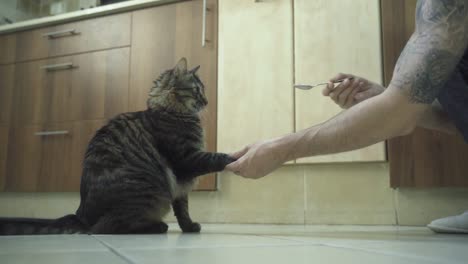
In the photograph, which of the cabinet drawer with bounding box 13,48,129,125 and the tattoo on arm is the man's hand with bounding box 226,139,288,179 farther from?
the cabinet drawer with bounding box 13,48,129,125

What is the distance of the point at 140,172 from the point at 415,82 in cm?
89

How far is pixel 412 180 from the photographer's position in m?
1.73

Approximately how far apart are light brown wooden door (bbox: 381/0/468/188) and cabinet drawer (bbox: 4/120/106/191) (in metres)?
1.54

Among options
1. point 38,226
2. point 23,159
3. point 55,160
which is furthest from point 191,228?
point 23,159

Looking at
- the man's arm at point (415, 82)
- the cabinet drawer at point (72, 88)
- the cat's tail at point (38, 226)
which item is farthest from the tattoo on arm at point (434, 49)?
the cabinet drawer at point (72, 88)

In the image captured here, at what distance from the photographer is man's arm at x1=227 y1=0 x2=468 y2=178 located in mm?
852

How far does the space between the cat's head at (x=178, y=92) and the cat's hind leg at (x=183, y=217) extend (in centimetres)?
36

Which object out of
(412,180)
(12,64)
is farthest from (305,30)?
(12,64)

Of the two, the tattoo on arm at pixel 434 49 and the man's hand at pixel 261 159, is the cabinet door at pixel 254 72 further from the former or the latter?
the tattoo on arm at pixel 434 49

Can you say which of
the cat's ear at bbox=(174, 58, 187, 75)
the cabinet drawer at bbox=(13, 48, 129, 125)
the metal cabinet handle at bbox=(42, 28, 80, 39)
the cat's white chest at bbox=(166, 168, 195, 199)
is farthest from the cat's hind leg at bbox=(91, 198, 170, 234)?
the metal cabinet handle at bbox=(42, 28, 80, 39)

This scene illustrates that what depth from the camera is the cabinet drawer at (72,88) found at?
2.43 m

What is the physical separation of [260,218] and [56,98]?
143cm

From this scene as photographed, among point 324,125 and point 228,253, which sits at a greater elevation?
point 324,125

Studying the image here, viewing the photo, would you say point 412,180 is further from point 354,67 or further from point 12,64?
point 12,64
